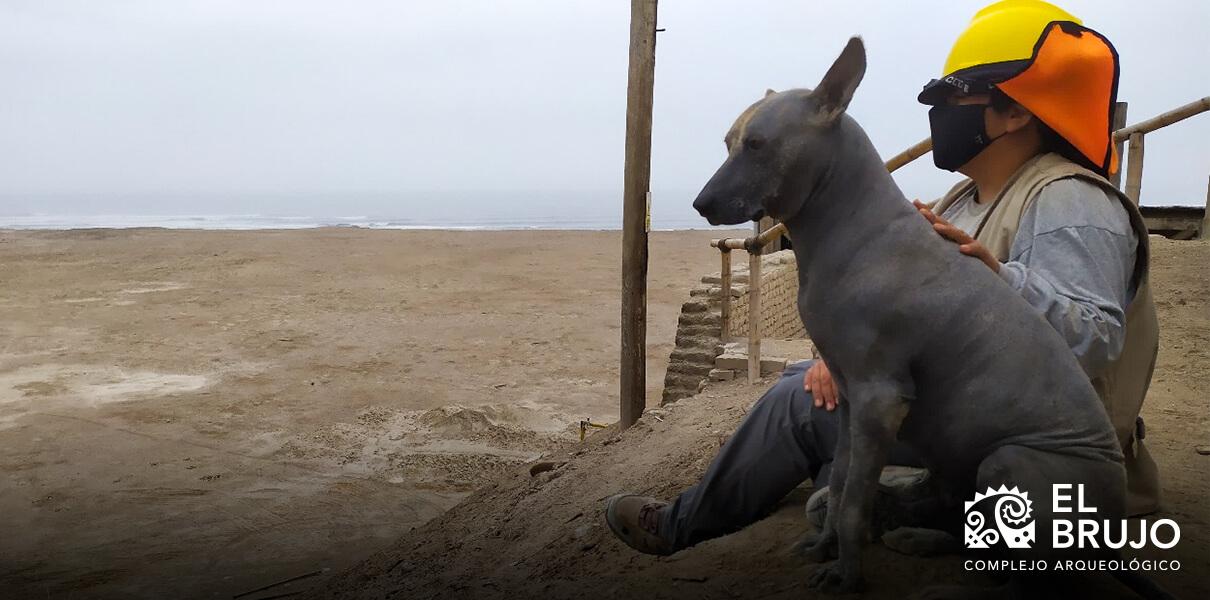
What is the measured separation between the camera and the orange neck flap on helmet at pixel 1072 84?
228 centimetres

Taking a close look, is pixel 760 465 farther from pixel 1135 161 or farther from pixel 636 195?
pixel 1135 161

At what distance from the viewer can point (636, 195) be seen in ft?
20.8

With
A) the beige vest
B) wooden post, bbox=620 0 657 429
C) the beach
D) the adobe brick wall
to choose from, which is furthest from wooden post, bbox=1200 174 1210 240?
the beige vest

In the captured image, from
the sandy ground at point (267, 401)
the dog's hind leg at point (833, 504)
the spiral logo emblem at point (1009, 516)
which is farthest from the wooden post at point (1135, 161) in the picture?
the spiral logo emblem at point (1009, 516)

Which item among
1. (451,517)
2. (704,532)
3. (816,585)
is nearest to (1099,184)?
(816,585)

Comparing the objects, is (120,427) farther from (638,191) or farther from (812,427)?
(812,427)

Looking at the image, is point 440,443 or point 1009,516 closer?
point 1009,516

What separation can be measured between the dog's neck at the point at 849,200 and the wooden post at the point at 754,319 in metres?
3.79

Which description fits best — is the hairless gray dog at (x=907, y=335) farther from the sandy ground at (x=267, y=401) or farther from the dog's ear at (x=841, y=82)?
the sandy ground at (x=267, y=401)

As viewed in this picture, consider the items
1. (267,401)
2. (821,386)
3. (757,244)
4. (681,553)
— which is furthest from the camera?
(267,401)

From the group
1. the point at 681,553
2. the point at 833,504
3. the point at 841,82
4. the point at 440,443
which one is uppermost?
the point at 841,82

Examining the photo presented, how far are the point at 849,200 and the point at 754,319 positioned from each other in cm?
412

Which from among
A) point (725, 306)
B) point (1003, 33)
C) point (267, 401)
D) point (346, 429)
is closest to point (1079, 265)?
point (1003, 33)

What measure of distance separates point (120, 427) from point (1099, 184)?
854cm
